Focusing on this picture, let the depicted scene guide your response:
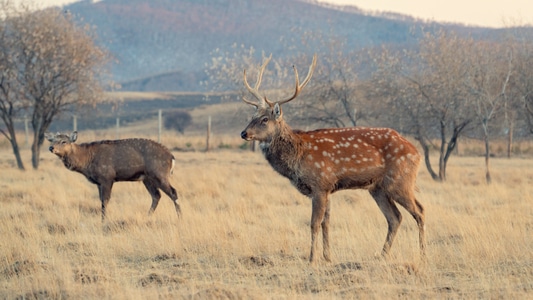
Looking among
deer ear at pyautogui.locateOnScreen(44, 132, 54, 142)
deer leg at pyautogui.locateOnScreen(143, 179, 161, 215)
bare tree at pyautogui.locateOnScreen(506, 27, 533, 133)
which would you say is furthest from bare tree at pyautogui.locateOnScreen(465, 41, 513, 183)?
deer ear at pyautogui.locateOnScreen(44, 132, 54, 142)

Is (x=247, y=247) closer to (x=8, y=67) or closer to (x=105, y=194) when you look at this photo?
(x=105, y=194)

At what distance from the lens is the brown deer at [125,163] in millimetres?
14430

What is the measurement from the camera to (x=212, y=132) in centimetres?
6062

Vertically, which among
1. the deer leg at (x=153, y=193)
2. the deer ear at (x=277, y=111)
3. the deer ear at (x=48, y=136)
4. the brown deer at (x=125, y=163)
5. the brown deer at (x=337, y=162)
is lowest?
the deer leg at (x=153, y=193)

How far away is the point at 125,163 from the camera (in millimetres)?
14477

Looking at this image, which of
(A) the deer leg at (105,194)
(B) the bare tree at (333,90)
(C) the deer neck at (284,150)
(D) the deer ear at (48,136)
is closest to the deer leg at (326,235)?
(C) the deer neck at (284,150)

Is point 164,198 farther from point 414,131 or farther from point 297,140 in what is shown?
point 414,131

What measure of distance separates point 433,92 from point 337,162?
1349 cm

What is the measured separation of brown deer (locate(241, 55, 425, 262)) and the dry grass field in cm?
60

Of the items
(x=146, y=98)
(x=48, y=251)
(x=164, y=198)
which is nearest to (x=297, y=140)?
(x=48, y=251)

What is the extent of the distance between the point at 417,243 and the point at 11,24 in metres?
16.3

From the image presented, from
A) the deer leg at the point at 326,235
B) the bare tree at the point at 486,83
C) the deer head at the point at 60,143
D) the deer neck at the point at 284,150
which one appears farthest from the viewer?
the bare tree at the point at 486,83

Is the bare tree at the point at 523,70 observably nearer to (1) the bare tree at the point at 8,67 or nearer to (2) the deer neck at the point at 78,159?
(2) the deer neck at the point at 78,159

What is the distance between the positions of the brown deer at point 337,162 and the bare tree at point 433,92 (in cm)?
1154
